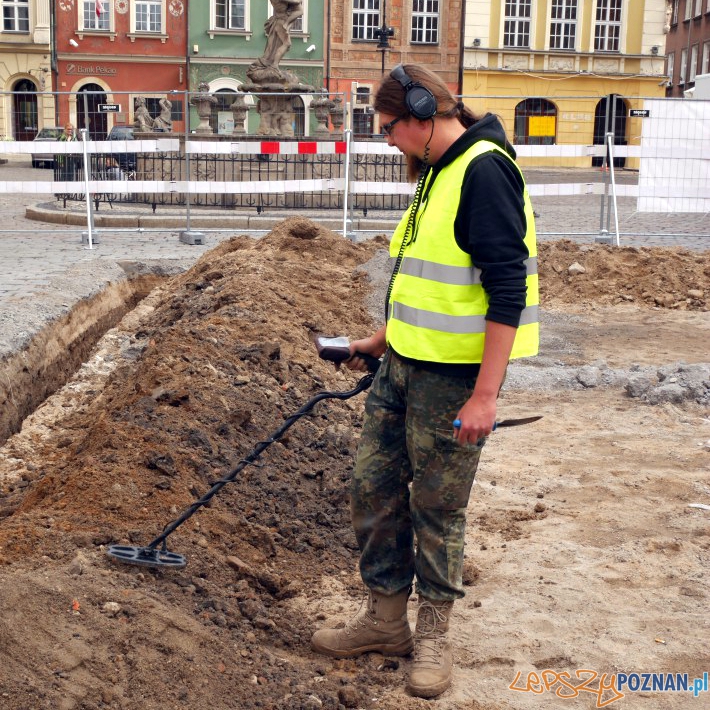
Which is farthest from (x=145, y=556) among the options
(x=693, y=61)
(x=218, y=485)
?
(x=693, y=61)

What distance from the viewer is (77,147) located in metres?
14.1

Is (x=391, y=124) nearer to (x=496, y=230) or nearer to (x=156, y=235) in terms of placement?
(x=496, y=230)

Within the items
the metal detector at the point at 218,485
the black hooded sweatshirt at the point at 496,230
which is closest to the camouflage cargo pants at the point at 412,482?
the metal detector at the point at 218,485

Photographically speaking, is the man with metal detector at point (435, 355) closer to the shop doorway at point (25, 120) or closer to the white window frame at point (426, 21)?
the shop doorway at point (25, 120)

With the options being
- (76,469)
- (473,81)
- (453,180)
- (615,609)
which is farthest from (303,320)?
(473,81)

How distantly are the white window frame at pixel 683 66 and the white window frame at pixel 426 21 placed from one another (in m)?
20.9

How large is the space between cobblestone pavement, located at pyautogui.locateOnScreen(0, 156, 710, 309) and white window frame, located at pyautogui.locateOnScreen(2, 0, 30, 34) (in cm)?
2649

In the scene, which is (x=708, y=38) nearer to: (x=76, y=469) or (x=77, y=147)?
(x=77, y=147)

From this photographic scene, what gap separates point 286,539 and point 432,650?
1295 millimetres

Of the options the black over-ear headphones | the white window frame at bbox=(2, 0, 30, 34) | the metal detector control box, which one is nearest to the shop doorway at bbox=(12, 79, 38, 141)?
the white window frame at bbox=(2, 0, 30, 34)

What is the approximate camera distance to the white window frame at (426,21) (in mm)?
45406

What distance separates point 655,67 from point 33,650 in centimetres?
4643

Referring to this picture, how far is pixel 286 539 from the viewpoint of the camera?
461cm

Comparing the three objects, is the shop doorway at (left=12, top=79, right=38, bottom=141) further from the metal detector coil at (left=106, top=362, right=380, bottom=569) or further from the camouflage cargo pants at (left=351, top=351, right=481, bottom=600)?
the camouflage cargo pants at (left=351, top=351, right=481, bottom=600)
